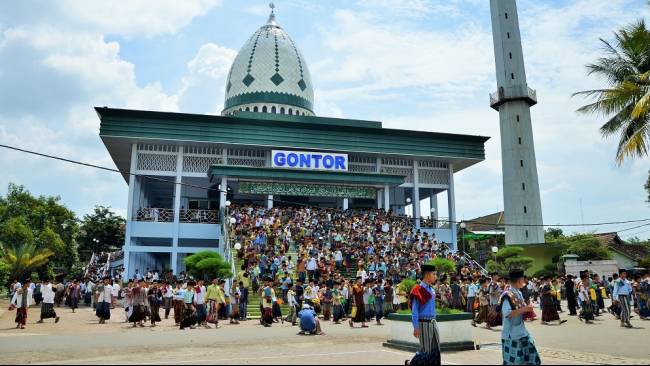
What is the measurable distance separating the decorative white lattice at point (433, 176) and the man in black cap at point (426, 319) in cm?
2978

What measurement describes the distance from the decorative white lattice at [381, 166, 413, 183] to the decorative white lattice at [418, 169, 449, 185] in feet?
2.21

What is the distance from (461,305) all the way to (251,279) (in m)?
8.20

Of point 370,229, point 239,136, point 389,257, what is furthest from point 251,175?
point 389,257

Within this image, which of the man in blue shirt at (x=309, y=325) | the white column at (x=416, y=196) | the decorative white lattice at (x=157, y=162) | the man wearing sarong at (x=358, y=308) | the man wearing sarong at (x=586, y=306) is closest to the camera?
the man in blue shirt at (x=309, y=325)

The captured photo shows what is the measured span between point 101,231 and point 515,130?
118ft

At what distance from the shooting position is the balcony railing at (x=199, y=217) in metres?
31.3

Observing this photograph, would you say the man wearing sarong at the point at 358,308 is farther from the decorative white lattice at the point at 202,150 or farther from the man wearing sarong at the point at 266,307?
the decorative white lattice at the point at 202,150

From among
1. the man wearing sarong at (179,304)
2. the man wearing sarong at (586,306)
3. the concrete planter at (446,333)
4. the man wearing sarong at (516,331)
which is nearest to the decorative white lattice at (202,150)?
the man wearing sarong at (179,304)

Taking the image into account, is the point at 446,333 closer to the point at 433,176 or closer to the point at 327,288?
the point at 327,288

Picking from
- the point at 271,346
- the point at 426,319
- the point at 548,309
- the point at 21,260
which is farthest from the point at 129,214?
the point at 426,319

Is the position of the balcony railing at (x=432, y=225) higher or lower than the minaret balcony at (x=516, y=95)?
lower

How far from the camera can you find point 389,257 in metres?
23.9

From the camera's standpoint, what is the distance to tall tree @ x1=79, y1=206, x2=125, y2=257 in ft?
153

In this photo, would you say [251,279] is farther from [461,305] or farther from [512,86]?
[512,86]
